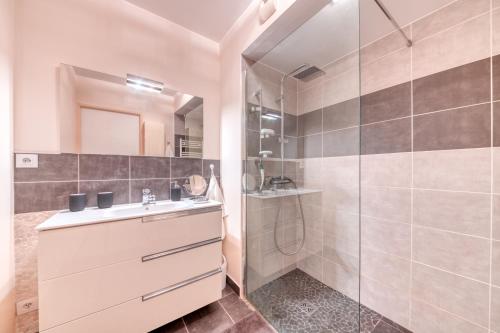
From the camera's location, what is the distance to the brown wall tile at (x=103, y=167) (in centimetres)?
129

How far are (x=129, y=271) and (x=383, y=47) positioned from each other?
2382 millimetres

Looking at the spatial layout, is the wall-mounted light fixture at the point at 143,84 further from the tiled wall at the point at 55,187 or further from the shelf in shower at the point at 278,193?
the shelf in shower at the point at 278,193

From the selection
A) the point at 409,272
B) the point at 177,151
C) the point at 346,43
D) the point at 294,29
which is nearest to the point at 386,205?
the point at 409,272

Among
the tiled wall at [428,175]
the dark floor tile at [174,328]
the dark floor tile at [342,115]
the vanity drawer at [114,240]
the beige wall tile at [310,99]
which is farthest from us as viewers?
the beige wall tile at [310,99]

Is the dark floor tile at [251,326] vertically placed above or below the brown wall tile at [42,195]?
below

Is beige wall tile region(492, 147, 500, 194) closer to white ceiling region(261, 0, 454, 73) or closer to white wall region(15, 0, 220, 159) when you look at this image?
white ceiling region(261, 0, 454, 73)

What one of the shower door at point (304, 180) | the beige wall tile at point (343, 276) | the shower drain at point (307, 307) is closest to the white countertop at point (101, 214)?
the shower door at point (304, 180)

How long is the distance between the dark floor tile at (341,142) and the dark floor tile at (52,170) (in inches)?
79.0

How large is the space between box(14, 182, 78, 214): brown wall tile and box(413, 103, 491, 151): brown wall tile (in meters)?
2.44

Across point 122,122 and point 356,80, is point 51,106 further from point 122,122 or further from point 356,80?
point 356,80

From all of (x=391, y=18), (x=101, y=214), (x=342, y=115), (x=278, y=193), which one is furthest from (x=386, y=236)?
(x=101, y=214)

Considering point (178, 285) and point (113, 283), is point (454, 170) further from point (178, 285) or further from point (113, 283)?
point (113, 283)

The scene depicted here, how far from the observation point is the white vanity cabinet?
2.95 feet

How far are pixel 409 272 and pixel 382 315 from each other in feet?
1.39
